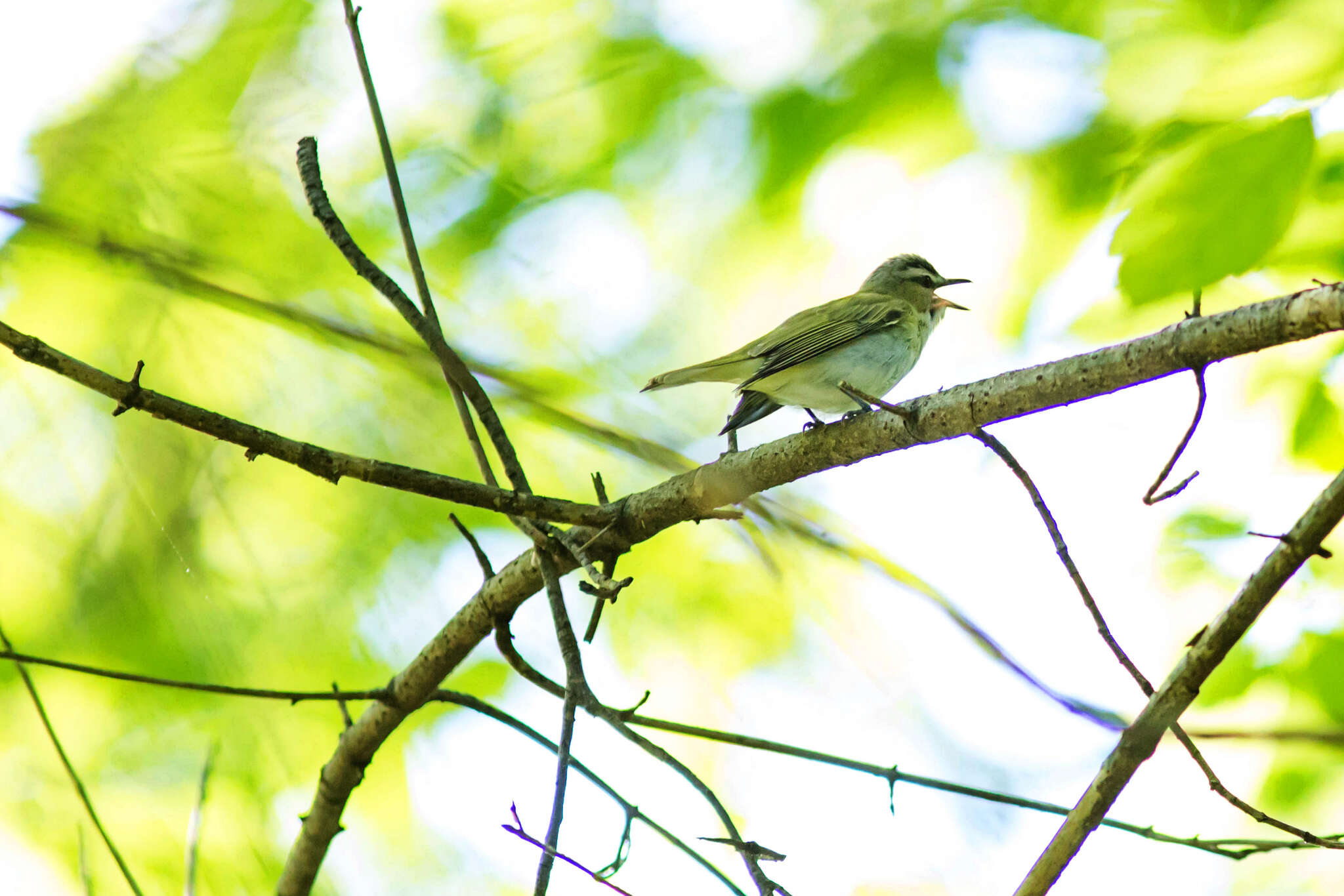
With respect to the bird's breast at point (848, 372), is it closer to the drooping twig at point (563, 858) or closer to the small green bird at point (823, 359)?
the small green bird at point (823, 359)

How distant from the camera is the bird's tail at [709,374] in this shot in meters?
3.10

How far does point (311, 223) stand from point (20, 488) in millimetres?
1079

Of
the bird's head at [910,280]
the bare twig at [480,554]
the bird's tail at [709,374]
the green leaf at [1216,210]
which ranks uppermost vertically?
the bird's head at [910,280]

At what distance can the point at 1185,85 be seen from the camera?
1702mm

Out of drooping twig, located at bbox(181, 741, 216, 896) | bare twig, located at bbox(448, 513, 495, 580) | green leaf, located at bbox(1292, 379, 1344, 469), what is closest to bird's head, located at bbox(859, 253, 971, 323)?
green leaf, located at bbox(1292, 379, 1344, 469)

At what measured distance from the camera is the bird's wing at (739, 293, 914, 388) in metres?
3.56

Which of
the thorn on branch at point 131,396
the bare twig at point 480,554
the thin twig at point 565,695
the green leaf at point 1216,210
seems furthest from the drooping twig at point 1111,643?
the thorn on branch at point 131,396

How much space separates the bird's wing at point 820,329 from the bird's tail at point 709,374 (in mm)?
49

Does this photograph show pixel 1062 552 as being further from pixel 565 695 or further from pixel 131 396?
pixel 131 396

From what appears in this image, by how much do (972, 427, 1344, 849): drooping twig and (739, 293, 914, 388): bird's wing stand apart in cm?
158

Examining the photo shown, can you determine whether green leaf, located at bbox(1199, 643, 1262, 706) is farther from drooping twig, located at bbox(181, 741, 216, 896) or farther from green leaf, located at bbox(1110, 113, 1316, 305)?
drooping twig, located at bbox(181, 741, 216, 896)

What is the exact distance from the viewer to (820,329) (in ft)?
12.4

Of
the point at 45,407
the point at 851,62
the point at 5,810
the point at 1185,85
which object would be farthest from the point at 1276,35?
the point at 5,810

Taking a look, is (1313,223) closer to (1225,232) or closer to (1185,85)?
(1185,85)
